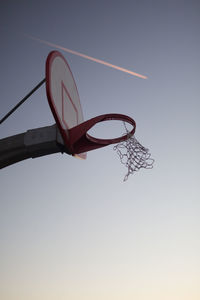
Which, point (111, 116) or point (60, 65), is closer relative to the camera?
point (111, 116)

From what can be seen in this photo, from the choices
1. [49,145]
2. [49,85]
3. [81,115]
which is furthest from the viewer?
[81,115]

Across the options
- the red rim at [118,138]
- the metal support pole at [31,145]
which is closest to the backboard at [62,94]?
the metal support pole at [31,145]

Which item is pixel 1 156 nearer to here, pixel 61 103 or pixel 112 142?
pixel 61 103

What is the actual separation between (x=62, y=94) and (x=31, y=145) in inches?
46.3

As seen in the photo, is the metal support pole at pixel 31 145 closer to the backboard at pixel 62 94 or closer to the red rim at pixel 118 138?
the backboard at pixel 62 94

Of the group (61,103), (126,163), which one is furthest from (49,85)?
(126,163)

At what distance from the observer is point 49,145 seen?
6.31m

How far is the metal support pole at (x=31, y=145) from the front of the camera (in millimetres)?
6281

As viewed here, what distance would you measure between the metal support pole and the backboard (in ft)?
0.68

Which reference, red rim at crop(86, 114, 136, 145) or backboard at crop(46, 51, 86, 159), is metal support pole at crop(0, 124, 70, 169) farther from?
red rim at crop(86, 114, 136, 145)

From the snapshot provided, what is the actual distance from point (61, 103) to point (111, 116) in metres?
0.97

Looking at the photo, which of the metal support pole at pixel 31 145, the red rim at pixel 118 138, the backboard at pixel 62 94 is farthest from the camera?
the red rim at pixel 118 138

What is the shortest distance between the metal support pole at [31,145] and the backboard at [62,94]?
207 millimetres

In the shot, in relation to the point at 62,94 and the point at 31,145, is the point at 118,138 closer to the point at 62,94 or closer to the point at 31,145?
the point at 62,94
